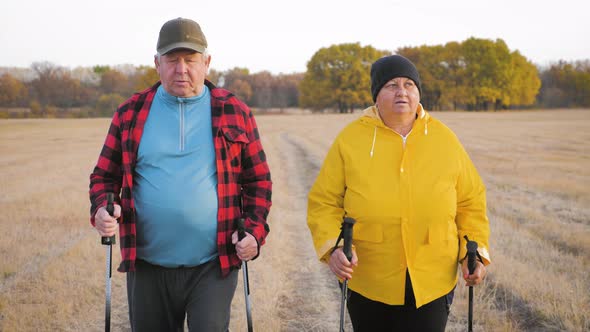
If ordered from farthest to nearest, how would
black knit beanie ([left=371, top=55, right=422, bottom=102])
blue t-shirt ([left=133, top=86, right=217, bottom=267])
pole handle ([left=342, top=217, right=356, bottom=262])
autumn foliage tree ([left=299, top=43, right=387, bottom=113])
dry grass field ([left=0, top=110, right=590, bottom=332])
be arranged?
autumn foliage tree ([left=299, top=43, right=387, bottom=113]) < dry grass field ([left=0, top=110, right=590, bottom=332]) < black knit beanie ([left=371, top=55, right=422, bottom=102]) < blue t-shirt ([left=133, top=86, right=217, bottom=267]) < pole handle ([left=342, top=217, right=356, bottom=262])

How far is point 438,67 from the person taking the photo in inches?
2717

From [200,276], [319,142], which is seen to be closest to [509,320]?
[200,276]

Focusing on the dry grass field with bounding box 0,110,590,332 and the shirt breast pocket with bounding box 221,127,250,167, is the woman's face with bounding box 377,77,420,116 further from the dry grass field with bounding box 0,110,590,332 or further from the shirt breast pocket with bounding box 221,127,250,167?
the dry grass field with bounding box 0,110,590,332

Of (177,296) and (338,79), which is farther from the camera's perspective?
(338,79)

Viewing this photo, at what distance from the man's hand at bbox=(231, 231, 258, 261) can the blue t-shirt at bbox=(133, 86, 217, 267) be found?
0.43 ft

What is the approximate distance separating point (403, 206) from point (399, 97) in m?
0.67

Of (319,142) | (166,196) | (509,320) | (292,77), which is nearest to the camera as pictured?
(166,196)

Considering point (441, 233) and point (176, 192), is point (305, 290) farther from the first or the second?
point (176, 192)

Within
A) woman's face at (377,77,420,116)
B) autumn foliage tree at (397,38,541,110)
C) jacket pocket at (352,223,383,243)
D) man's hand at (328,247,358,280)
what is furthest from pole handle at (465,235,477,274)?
autumn foliage tree at (397,38,541,110)

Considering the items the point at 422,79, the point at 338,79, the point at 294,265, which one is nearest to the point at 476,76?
the point at 422,79

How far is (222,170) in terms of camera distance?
2.77m

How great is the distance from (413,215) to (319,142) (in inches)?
855

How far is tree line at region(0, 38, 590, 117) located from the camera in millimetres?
58053

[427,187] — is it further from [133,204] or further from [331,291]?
[331,291]
